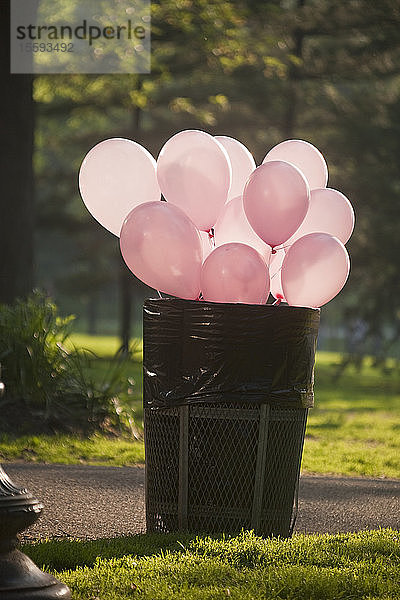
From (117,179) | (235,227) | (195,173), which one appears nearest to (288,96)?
(235,227)

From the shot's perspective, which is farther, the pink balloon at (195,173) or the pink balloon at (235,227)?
the pink balloon at (235,227)

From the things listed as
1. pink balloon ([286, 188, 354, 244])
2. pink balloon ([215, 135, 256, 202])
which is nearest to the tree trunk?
pink balloon ([215, 135, 256, 202])

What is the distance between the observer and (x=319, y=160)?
5988 mm

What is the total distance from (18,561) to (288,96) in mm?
19901

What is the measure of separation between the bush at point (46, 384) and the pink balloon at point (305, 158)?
4.25m

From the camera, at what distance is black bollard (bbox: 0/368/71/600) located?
361 centimetres

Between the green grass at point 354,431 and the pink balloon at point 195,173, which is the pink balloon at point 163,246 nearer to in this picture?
the pink balloon at point 195,173

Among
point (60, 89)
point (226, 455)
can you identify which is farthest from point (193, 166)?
point (60, 89)

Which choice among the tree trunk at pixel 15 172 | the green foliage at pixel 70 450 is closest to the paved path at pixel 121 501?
the green foliage at pixel 70 450

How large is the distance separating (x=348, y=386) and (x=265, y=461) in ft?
52.8

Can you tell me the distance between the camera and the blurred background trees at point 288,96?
1778 centimetres

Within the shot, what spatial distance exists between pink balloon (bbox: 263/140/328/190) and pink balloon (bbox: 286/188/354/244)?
0.28 metres

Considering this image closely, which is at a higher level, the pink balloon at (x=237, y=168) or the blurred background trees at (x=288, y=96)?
the blurred background trees at (x=288, y=96)

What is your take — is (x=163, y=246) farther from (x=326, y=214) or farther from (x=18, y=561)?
(x=18, y=561)
